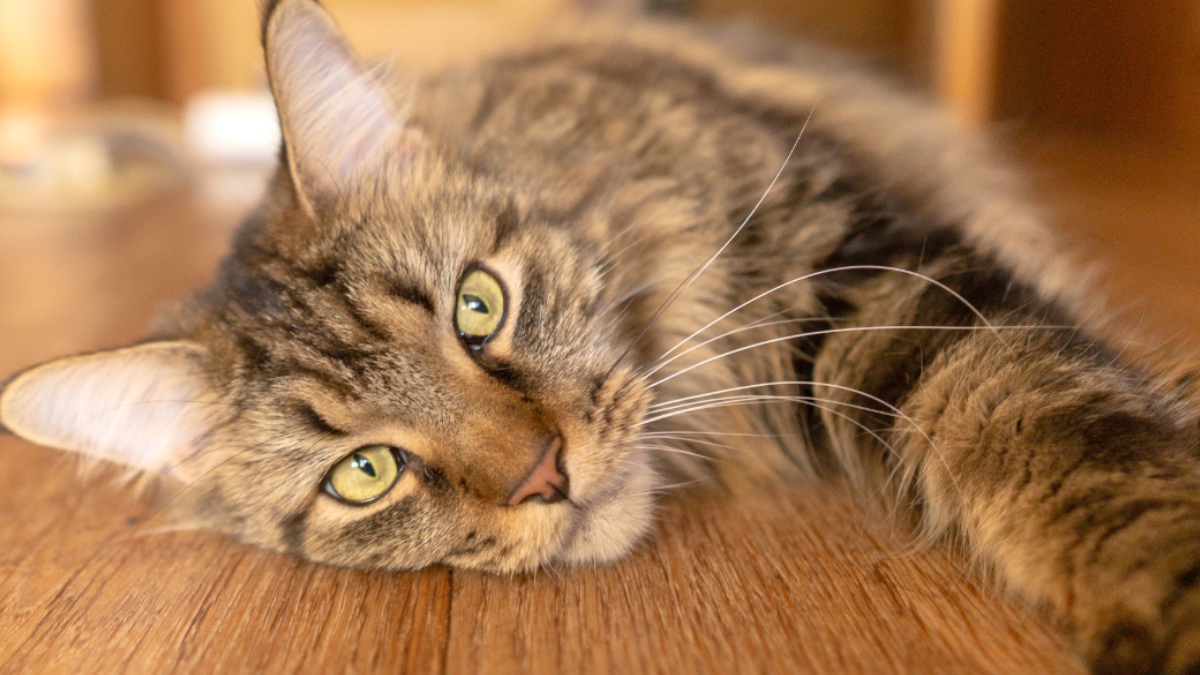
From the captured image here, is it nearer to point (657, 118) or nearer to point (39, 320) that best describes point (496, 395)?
point (657, 118)

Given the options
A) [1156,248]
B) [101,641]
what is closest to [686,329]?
[101,641]

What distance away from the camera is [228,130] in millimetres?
4859

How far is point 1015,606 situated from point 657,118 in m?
0.94

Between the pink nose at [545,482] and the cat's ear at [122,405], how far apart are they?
49cm

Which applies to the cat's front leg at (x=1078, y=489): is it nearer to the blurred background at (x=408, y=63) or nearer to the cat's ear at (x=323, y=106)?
the cat's ear at (x=323, y=106)

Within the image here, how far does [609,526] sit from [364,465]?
0.32 m

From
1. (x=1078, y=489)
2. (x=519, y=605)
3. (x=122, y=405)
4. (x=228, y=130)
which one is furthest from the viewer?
(x=228, y=130)

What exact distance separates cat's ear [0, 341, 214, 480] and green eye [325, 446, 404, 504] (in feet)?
0.78

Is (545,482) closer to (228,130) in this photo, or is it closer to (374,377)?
(374,377)

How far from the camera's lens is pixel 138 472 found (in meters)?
1.34

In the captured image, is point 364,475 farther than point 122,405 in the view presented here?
No

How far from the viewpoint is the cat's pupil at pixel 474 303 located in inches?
43.4

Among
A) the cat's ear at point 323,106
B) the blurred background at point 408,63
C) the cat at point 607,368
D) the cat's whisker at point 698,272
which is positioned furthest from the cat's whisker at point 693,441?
the blurred background at point 408,63

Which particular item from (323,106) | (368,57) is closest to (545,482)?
(323,106)
